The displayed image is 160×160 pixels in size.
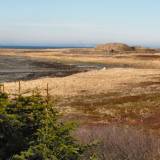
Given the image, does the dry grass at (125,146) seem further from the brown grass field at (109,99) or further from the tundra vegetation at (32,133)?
the brown grass field at (109,99)

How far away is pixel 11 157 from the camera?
10422mm

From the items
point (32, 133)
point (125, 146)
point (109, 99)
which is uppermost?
point (32, 133)

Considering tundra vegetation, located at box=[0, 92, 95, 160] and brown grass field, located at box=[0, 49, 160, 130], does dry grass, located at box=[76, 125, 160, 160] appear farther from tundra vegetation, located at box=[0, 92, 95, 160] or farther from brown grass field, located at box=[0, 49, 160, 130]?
brown grass field, located at box=[0, 49, 160, 130]

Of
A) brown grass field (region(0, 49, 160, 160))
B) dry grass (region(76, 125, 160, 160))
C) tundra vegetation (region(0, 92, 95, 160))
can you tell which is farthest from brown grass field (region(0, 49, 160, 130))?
→ tundra vegetation (region(0, 92, 95, 160))

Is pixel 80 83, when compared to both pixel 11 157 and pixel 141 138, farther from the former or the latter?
pixel 11 157

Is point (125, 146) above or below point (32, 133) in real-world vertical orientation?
below

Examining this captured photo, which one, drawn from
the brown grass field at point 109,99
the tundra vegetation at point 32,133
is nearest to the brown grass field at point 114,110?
the brown grass field at point 109,99

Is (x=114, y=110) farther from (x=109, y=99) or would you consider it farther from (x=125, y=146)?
(x=125, y=146)

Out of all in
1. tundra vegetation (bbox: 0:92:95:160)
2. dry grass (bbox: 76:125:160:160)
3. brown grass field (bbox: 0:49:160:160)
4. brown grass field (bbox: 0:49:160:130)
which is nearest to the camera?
tundra vegetation (bbox: 0:92:95:160)

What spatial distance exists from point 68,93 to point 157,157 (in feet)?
107

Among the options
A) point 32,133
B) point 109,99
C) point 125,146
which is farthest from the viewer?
point 109,99

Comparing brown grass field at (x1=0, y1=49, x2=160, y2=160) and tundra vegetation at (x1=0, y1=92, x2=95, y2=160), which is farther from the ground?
tundra vegetation at (x1=0, y1=92, x2=95, y2=160)

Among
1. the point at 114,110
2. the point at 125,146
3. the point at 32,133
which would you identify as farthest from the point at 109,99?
the point at 32,133

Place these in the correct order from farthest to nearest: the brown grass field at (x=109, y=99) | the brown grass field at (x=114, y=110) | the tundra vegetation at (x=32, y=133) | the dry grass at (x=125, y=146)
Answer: the brown grass field at (x=109, y=99), the brown grass field at (x=114, y=110), the dry grass at (x=125, y=146), the tundra vegetation at (x=32, y=133)
